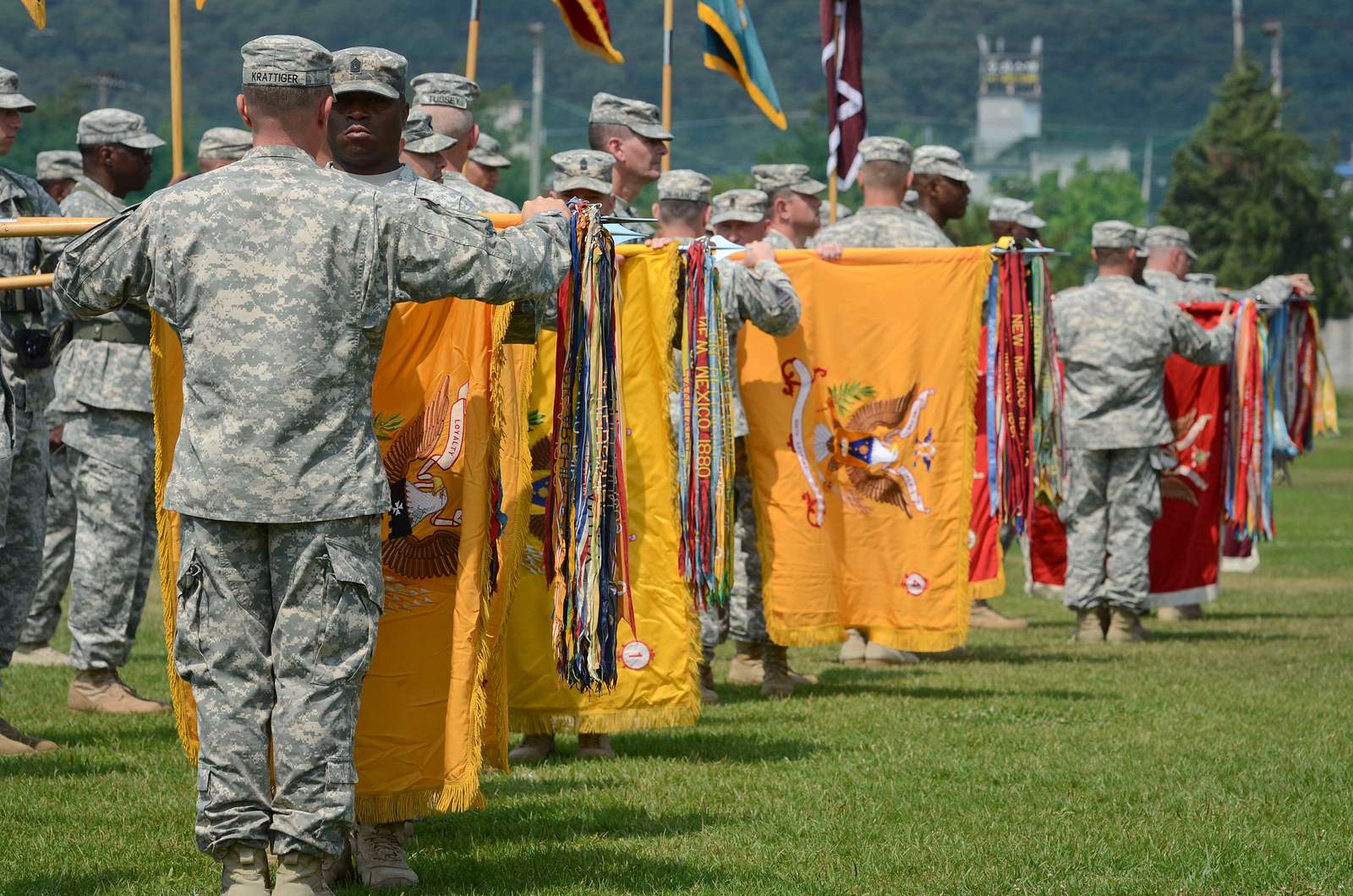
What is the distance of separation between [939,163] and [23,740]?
6204 mm

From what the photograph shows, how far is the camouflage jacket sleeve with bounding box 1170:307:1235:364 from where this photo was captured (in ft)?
41.3

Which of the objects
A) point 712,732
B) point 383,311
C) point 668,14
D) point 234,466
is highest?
point 668,14

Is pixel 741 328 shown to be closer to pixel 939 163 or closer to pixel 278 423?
pixel 939 163

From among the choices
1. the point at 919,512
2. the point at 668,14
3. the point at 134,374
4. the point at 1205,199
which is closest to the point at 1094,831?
the point at 919,512

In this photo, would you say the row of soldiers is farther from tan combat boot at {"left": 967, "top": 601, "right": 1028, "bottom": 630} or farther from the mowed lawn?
tan combat boot at {"left": 967, "top": 601, "right": 1028, "bottom": 630}

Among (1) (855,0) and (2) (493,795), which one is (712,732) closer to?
(2) (493,795)

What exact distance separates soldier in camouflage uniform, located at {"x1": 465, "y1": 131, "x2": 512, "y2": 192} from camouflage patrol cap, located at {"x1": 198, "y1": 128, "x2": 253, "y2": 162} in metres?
1.06

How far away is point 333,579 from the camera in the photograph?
5090 millimetres

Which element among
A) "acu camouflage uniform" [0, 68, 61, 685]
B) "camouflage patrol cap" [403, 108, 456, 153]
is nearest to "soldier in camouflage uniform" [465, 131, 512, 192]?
"camouflage patrol cap" [403, 108, 456, 153]

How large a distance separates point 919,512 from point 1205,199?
6337 cm

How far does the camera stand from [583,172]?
795cm

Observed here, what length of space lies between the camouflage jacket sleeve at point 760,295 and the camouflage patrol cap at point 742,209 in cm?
171

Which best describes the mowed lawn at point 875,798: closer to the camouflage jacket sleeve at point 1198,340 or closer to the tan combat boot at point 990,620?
the camouflage jacket sleeve at point 1198,340

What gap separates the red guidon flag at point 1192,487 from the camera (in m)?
13.5
